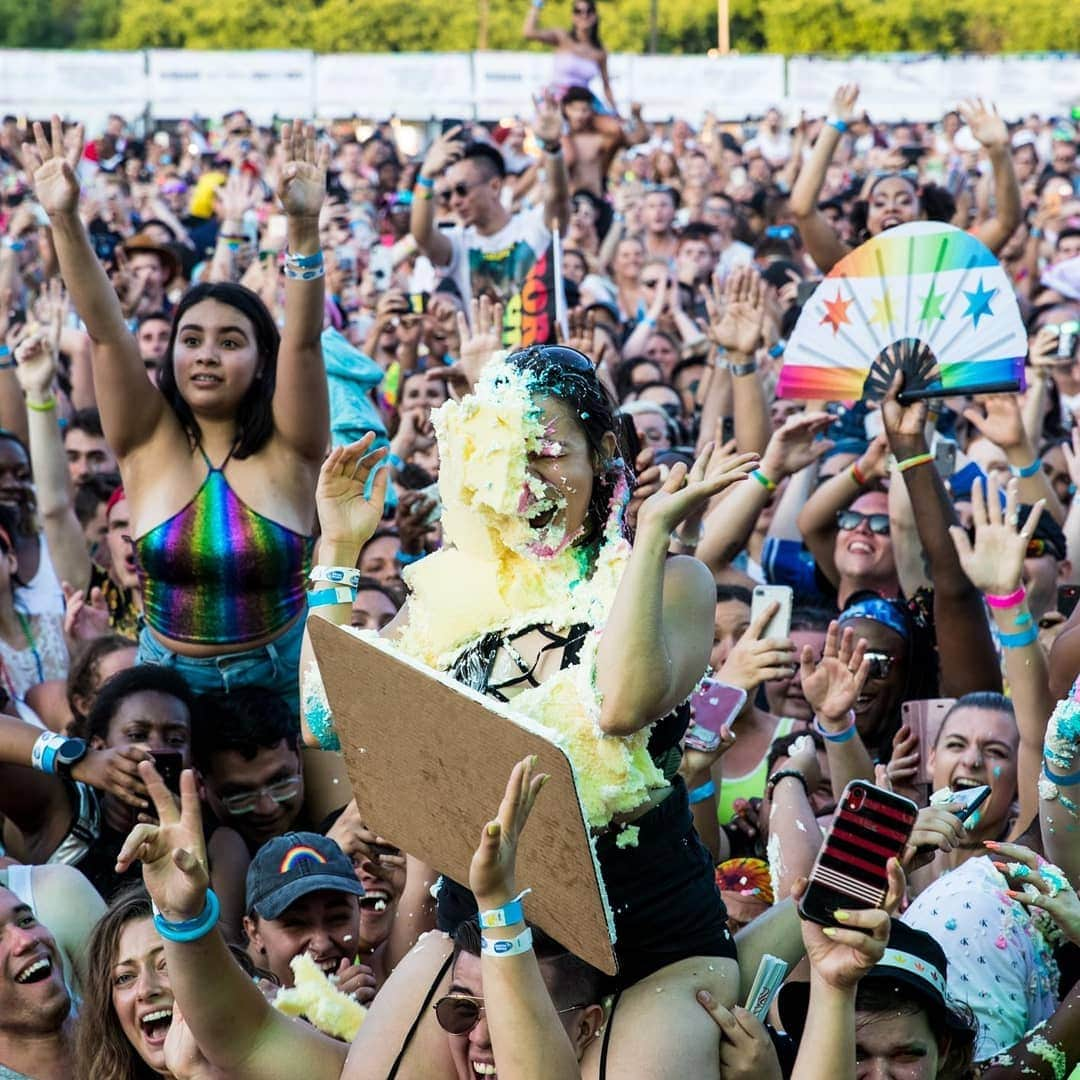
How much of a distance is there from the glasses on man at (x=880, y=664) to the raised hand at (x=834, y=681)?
0.83m

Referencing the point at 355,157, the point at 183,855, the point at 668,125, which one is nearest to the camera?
the point at 183,855

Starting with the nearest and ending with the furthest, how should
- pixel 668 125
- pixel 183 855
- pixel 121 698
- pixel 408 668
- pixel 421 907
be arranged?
pixel 408 668
pixel 183 855
pixel 421 907
pixel 121 698
pixel 668 125

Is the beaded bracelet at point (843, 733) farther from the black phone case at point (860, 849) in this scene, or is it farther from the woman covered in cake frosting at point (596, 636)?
the black phone case at point (860, 849)

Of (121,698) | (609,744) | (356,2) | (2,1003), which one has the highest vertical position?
(356,2)

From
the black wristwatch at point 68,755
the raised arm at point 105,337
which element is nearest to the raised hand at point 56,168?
the raised arm at point 105,337

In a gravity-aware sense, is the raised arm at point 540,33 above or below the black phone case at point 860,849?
above

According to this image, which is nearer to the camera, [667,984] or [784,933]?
[667,984]

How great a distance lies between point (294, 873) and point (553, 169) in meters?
5.79

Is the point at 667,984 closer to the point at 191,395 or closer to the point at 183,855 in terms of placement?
the point at 183,855

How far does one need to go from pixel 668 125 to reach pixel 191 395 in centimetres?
1851

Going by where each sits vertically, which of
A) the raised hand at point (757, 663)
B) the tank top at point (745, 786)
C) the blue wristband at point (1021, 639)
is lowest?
the tank top at point (745, 786)

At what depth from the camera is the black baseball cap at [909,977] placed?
3.16m

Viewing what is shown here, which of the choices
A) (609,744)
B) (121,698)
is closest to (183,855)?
(609,744)

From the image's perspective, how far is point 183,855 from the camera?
2959 mm
